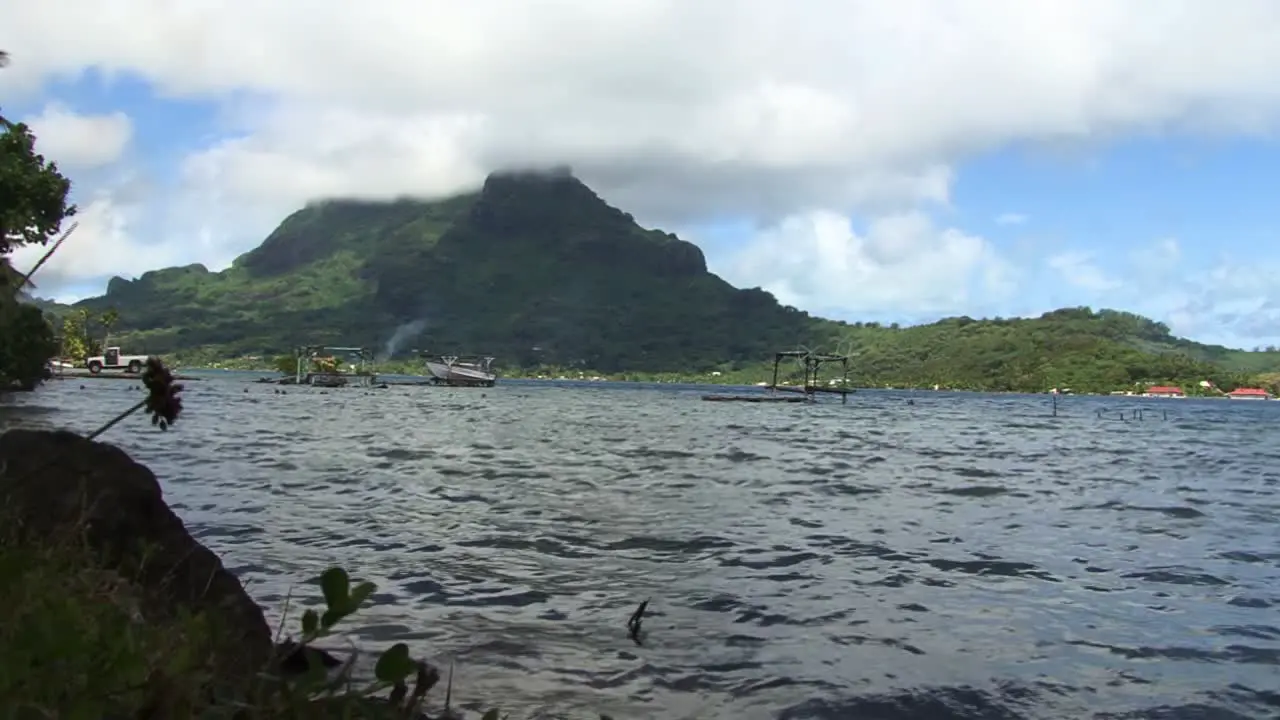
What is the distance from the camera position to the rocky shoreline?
2.64 m

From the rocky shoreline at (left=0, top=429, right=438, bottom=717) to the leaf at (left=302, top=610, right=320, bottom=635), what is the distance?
14 centimetres

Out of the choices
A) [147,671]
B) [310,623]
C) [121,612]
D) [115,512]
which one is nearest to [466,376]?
[115,512]

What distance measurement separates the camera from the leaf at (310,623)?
264cm

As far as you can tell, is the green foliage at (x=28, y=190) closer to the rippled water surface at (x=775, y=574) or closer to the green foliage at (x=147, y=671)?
the rippled water surface at (x=775, y=574)

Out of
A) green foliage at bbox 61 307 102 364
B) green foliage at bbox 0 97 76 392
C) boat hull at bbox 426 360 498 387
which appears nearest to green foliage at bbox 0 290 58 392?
green foliage at bbox 0 97 76 392

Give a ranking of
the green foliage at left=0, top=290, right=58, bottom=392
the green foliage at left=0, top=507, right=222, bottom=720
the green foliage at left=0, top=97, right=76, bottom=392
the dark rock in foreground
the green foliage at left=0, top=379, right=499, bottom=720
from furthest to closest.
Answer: the green foliage at left=0, top=97, right=76, bottom=392, the dark rock in foreground, the green foliage at left=0, top=290, right=58, bottom=392, the green foliage at left=0, top=379, right=499, bottom=720, the green foliage at left=0, top=507, right=222, bottom=720

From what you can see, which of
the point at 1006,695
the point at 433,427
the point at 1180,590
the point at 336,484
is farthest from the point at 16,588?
the point at 433,427

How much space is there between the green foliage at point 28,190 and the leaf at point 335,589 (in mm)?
44861

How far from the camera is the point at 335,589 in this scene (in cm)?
261

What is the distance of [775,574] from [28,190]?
45499mm

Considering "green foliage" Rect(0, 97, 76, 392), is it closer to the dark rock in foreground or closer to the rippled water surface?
the rippled water surface

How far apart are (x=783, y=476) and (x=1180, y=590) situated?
58.5 feet

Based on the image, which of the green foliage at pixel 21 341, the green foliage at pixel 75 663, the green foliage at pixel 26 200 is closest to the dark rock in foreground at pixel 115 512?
the green foliage at pixel 21 341

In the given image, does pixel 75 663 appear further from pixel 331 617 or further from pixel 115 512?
pixel 115 512
